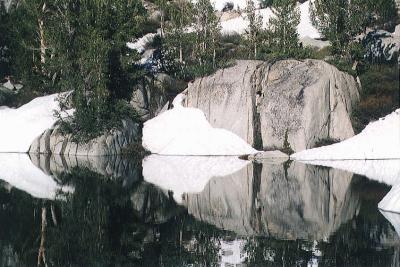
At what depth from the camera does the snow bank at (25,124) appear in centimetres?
5256

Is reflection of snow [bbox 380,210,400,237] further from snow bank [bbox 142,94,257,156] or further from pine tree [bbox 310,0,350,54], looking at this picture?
pine tree [bbox 310,0,350,54]

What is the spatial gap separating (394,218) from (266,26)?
6076 centimetres

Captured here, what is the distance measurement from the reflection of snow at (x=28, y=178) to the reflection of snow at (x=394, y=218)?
1482 cm

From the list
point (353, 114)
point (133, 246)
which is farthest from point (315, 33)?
point (133, 246)

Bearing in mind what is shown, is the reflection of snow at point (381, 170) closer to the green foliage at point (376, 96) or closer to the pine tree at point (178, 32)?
the green foliage at point (376, 96)

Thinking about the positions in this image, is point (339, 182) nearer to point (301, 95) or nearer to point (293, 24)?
point (301, 95)

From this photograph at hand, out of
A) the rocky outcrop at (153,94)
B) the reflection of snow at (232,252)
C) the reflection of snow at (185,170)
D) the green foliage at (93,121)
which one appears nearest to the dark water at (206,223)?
the reflection of snow at (232,252)

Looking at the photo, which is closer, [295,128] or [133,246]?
[133,246]

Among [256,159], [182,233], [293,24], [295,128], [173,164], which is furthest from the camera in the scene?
[293,24]

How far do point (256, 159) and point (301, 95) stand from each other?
7.55m

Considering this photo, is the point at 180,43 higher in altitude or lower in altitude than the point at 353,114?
higher

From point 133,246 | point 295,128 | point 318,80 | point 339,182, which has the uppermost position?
point 318,80

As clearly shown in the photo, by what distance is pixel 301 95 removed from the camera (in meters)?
49.5

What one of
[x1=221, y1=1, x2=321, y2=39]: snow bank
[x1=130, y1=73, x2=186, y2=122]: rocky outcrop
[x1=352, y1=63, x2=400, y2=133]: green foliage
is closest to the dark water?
[x1=352, y1=63, x2=400, y2=133]: green foliage
